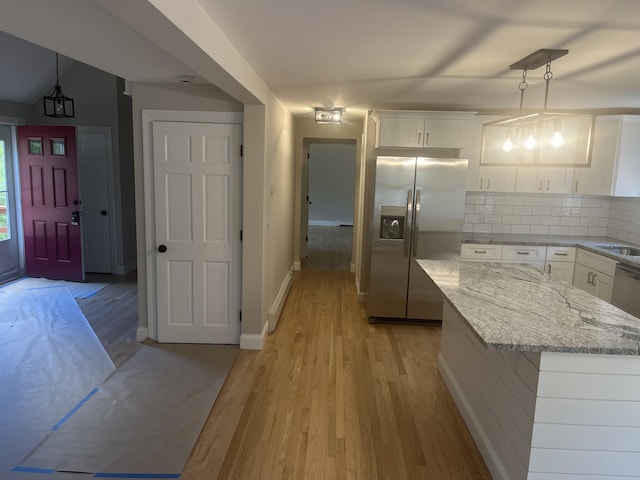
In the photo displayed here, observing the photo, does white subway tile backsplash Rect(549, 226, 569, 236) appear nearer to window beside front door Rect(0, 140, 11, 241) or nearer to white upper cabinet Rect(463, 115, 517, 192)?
white upper cabinet Rect(463, 115, 517, 192)

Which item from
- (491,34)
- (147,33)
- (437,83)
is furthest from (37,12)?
(437,83)

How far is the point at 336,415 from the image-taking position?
2.75 meters

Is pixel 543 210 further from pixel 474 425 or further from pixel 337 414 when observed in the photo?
pixel 337 414

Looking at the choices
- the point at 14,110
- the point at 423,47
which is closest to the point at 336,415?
Result: the point at 423,47

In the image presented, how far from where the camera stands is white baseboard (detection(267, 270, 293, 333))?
4120 millimetres

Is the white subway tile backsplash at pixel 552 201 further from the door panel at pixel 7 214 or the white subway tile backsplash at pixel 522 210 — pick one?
the door panel at pixel 7 214

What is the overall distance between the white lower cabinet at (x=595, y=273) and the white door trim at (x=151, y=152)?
138 inches

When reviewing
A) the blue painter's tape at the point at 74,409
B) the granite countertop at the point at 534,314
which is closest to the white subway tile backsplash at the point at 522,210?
the granite countertop at the point at 534,314

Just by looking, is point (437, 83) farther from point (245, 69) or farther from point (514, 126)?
point (245, 69)

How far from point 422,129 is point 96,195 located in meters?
4.49

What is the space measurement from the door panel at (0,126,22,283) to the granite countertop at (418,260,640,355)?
5532 mm

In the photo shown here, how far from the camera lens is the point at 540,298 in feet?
7.64

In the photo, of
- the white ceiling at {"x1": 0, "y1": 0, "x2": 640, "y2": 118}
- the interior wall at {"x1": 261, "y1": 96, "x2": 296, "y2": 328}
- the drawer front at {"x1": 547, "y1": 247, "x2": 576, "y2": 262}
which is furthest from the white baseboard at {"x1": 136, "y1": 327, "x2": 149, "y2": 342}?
the drawer front at {"x1": 547, "y1": 247, "x2": 576, "y2": 262}

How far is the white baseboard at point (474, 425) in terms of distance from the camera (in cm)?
216
